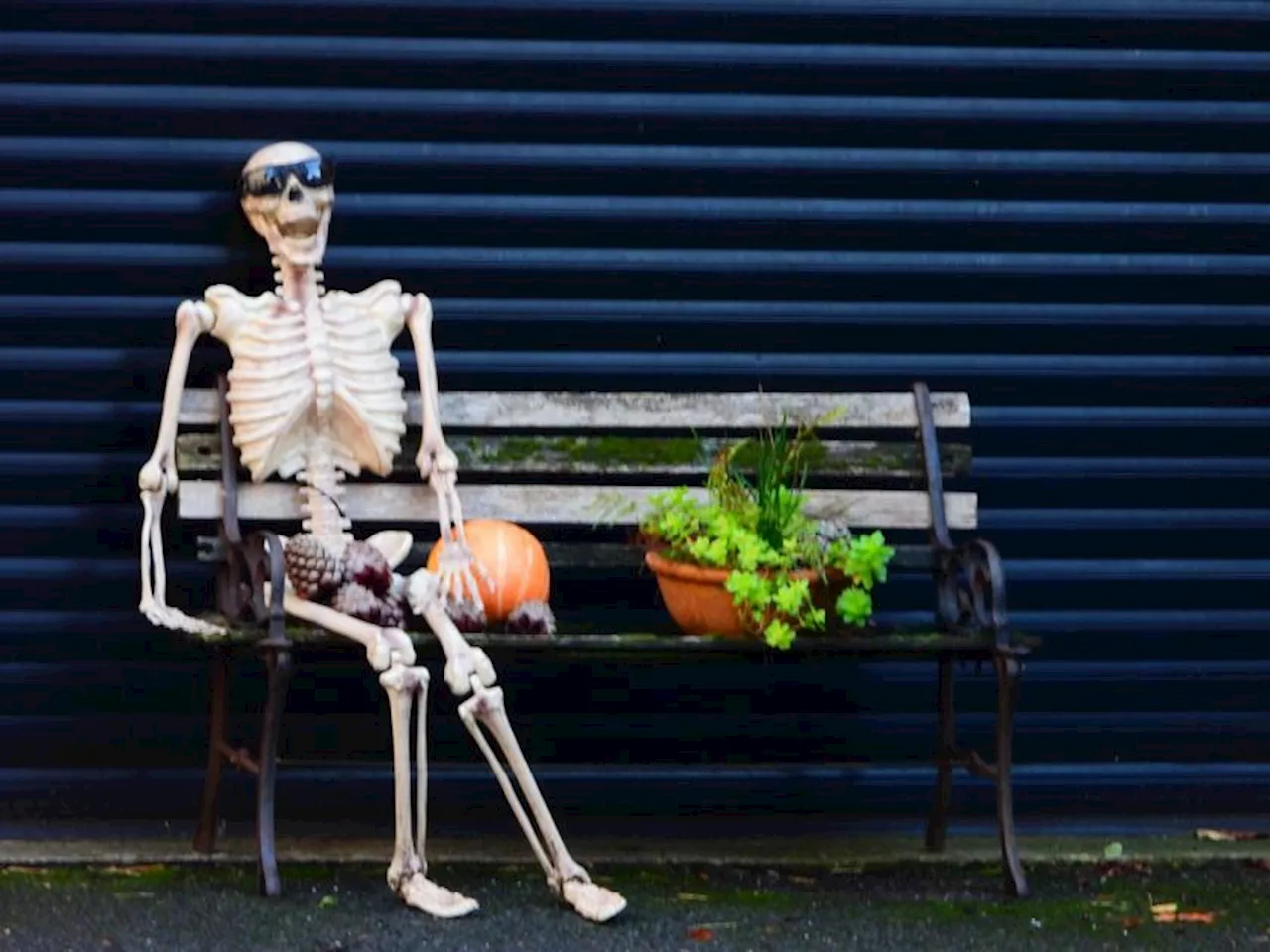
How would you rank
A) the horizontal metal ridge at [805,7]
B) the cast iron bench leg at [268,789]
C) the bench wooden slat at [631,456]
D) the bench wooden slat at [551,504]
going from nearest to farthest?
the cast iron bench leg at [268,789] → the bench wooden slat at [551,504] → the bench wooden slat at [631,456] → the horizontal metal ridge at [805,7]

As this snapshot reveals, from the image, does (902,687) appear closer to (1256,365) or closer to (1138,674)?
(1138,674)

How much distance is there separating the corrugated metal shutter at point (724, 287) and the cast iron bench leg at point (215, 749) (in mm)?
298

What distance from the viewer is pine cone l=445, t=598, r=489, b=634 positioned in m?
5.28

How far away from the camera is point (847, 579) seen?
209 inches

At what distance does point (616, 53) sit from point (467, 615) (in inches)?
68.3

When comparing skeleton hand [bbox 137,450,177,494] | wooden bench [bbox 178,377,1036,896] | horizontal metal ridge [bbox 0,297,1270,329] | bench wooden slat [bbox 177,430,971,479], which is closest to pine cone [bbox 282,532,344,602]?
wooden bench [bbox 178,377,1036,896]

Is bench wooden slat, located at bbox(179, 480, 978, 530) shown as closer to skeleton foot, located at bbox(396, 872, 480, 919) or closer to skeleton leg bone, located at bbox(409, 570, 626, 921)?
skeleton leg bone, located at bbox(409, 570, 626, 921)

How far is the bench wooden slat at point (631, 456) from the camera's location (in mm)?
5727

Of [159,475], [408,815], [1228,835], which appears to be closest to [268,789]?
[408,815]

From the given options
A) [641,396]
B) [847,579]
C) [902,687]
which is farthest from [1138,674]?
[641,396]

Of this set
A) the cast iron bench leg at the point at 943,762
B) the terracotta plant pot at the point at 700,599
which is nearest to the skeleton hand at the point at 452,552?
the terracotta plant pot at the point at 700,599

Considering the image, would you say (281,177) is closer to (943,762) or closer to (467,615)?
(467,615)

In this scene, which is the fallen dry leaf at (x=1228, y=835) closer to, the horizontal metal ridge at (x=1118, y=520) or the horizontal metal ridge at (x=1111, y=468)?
the horizontal metal ridge at (x=1118, y=520)

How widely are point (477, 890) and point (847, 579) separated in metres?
1.25
